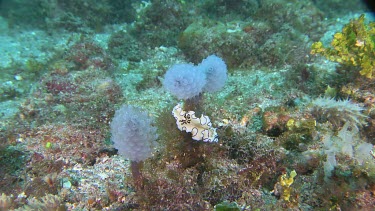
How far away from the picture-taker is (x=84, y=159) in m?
4.15

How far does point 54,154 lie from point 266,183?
311cm

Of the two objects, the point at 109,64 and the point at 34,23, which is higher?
the point at 34,23

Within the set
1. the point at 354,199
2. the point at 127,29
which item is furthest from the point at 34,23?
the point at 354,199

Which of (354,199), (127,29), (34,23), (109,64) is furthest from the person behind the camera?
(34,23)

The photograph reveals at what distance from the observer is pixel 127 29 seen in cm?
909

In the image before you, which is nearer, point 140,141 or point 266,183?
point 140,141

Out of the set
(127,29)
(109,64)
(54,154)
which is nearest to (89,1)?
(127,29)

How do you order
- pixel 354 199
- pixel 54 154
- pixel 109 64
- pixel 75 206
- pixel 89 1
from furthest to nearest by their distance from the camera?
pixel 89 1, pixel 109 64, pixel 54 154, pixel 75 206, pixel 354 199

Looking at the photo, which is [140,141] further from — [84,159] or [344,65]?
[344,65]

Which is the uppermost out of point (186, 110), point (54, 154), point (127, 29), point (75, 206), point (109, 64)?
point (127, 29)

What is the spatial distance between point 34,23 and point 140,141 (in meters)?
10.3

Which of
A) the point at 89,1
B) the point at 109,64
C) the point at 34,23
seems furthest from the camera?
the point at 34,23

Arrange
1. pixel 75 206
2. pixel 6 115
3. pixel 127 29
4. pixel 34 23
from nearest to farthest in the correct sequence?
pixel 75 206 < pixel 6 115 < pixel 127 29 < pixel 34 23

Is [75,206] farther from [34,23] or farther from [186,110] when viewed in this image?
[34,23]
